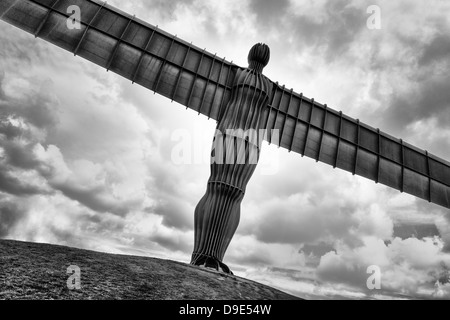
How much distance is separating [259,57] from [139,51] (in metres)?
5.20

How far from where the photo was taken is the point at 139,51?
13664mm

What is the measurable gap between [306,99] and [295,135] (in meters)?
1.93

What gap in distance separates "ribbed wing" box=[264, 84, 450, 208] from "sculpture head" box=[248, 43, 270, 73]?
1257mm

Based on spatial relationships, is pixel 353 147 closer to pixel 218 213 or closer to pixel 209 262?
pixel 218 213

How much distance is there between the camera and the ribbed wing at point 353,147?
14.8 m

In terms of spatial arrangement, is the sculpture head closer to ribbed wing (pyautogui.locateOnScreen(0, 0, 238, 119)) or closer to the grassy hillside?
ribbed wing (pyautogui.locateOnScreen(0, 0, 238, 119))

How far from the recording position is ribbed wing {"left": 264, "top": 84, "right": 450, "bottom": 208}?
1476cm

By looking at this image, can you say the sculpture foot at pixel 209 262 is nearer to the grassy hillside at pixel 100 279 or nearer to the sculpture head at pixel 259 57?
the grassy hillside at pixel 100 279

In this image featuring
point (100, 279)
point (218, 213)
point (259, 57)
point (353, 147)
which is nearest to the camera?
point (100, 279)

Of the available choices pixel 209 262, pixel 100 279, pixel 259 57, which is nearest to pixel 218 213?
pixel 209 262

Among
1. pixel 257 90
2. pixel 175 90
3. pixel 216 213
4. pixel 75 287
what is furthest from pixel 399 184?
pixel 75 287

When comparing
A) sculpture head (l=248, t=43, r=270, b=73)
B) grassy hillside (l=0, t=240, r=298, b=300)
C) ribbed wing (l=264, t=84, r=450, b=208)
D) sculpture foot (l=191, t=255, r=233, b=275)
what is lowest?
grassy hillside (l=0, t=240, r=298, b=300)

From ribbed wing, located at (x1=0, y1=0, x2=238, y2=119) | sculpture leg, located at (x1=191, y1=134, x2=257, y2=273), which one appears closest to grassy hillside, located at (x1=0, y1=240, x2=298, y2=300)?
sculpture leg, located at (x1=191, y1=134, x2=257, y2=273)

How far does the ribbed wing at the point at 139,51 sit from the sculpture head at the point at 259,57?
0.82m
